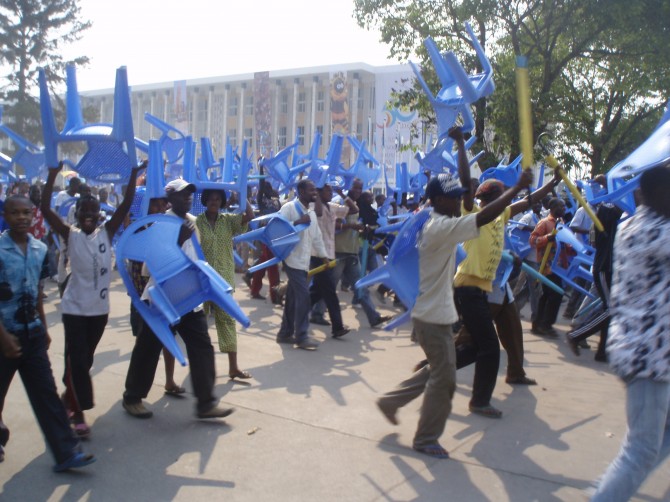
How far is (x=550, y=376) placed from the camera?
620cm

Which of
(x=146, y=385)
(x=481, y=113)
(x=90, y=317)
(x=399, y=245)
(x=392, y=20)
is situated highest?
(x=392, y=20)

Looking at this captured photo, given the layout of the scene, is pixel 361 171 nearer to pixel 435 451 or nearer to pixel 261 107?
pixel 435 451

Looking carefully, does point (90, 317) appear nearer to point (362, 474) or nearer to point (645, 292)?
point (362, 474)

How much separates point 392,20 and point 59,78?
78.3 feet

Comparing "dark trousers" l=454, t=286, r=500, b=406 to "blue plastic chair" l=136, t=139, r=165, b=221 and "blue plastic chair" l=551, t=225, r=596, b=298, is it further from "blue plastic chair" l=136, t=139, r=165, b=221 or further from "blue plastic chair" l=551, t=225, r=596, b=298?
"blue plastic chair" l=551, t=225, r=596, b=298

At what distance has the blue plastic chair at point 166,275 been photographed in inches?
167

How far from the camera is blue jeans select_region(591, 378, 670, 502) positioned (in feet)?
9.43

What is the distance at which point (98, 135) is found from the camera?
4219mm

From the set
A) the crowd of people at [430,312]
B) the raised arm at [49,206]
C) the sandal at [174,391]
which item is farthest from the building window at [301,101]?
the raised arm at [49,206]

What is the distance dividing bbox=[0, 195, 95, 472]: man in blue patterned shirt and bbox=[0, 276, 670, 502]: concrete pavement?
0.75ft

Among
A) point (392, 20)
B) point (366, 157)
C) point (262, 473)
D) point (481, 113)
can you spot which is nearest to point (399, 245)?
point (262, 473)

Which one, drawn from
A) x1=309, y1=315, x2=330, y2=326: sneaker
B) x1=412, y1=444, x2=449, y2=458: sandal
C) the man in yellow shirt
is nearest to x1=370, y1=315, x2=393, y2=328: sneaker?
x1=309, y1=315, x2=330, y2=326: sneaker

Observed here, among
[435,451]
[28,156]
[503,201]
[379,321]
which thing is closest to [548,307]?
[379,321]

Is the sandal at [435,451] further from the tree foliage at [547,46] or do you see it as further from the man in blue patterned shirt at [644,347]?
the tree foliage at [547,46]
